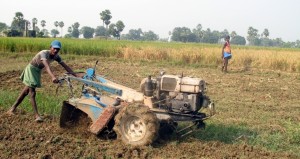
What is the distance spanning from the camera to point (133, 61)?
20266 millimetres

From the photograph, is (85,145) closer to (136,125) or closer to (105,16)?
(136,125)

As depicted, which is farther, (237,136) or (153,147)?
(237,136)

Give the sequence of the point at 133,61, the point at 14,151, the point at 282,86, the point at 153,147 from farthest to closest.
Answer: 1. the point at 133,61
2. the point at 282,86
3. the point at 153,147
4. the point at 14,151

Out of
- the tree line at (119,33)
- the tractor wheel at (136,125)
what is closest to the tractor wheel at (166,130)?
the tractor wheel at (136,125)

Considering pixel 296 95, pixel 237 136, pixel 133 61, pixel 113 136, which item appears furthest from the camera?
pixel 133 61

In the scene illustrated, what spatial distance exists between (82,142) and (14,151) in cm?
103

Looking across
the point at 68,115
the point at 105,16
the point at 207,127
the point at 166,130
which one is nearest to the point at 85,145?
the point at 68,115

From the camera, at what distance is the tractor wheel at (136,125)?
232 inches

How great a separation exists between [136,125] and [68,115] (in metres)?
1.48

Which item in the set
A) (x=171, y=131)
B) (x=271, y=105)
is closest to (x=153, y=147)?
(x=171, y=131)

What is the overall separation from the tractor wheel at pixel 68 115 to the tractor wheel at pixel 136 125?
1.15 meters

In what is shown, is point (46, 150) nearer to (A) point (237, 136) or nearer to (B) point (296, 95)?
(A) point (237, 136)

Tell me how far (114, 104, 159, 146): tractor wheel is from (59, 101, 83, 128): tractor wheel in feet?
3.77

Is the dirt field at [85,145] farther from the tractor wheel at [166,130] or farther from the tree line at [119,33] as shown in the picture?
the tree line at [119,33]
